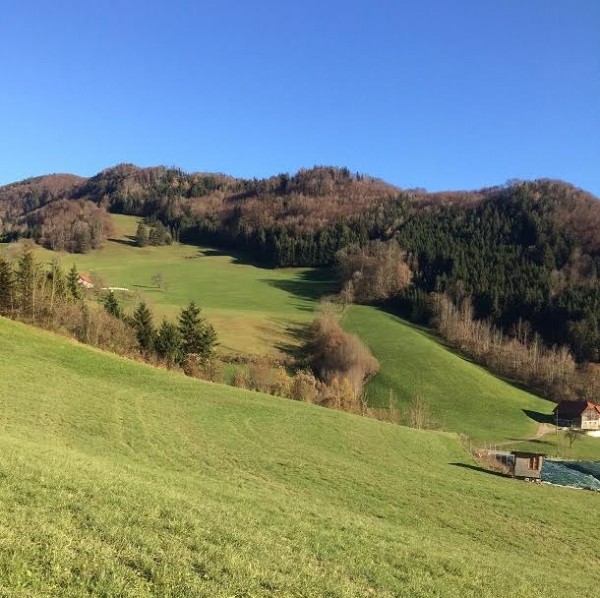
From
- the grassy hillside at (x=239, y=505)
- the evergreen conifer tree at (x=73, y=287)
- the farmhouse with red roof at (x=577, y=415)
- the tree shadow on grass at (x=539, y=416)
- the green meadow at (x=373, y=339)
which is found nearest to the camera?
the grassy hillside at (x=239, y=505)

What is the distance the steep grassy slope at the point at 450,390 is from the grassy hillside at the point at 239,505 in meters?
47.1

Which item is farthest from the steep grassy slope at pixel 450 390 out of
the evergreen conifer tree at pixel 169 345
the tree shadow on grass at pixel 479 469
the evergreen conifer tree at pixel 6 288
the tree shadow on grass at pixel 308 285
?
the evergreen conifer tree at pixel 6 288

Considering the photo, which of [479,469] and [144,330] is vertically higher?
[144,330]

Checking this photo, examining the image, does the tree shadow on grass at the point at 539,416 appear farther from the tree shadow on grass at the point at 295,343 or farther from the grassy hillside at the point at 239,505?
the grassy hillside at the point at 239,505

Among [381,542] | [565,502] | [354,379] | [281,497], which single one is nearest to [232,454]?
[281,497]

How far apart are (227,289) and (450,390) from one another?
7588cm

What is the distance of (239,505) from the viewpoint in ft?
55.6

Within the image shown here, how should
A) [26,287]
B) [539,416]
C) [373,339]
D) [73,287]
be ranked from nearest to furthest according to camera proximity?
[26,287]
[73,287]
[539,416]
[373,339]

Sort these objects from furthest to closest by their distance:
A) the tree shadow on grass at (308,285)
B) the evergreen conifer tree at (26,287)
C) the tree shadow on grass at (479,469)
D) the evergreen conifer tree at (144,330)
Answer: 1. the tree shadow on grass at (308,285)
2. the evergreen conifer tree at (144,330)
3. the evergreen conifer tree at (26,287)
4. the tree shadow on grass at (479,469)

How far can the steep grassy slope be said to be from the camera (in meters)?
85.9

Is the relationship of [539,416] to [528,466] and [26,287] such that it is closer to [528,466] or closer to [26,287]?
[528,466]

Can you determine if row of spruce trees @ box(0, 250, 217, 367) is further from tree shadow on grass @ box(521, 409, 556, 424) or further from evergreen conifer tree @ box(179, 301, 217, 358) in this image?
tree shadow on grass @ box(521, 409, 556, 424)

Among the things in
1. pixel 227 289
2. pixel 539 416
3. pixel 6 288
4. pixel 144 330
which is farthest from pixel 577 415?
pixel 227 289

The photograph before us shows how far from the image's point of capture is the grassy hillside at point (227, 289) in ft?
368
